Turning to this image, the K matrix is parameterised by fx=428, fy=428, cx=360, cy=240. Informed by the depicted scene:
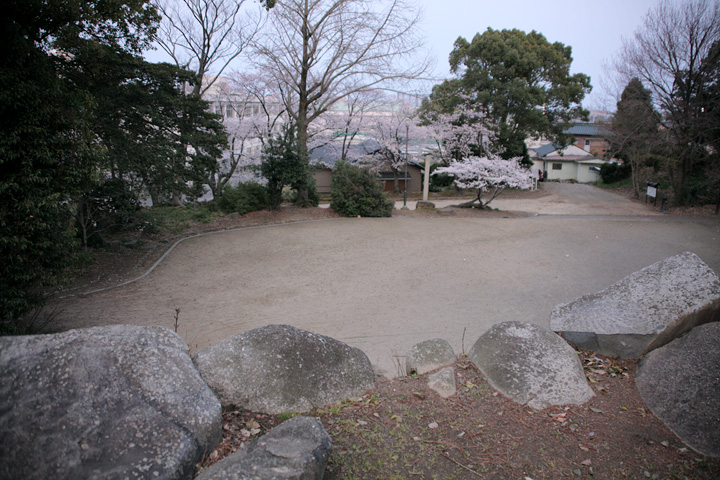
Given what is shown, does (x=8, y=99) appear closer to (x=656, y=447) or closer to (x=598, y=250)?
(x=656, y=447)

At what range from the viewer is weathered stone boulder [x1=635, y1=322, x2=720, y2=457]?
8.13 ft

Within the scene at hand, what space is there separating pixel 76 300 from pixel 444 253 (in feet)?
27.6

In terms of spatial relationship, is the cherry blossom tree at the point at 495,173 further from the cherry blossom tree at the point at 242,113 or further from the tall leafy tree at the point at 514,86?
the cherry blossom tree at the point at 242,113

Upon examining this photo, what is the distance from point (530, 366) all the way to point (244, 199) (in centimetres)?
1483

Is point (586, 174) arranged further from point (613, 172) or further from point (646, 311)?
point (646, 311)

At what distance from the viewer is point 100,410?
2.18 meters

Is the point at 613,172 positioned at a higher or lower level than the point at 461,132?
lower

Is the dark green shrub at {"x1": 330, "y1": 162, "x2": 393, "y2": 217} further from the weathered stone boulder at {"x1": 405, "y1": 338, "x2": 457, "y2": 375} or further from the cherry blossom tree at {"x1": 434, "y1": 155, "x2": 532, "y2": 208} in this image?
the weathered stone boulder at {"x1": 405, "y1": 338, "x2": 457, "y2": 375}

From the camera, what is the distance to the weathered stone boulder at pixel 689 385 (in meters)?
2.48

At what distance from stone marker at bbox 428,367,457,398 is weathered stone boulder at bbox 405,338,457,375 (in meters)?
0.17

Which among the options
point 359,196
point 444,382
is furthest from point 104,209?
point 444,382

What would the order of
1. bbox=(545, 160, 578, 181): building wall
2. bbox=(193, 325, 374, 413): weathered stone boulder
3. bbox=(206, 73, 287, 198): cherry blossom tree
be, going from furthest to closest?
bbox=(545, 160, 578, 181): building wall → bbox=(206, 73, 287, 198): cherry blossom tree → bbox=(193, 325, 374, 413): weathered stone boulder

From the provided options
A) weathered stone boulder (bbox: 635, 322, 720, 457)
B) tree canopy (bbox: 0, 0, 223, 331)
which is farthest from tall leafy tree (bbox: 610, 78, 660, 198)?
tree canopy (bbox: 0, 0, 223, 331)

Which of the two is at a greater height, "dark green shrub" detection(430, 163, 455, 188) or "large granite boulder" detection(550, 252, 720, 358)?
"dark green shrub" detection(430, 163, 455, 188)
